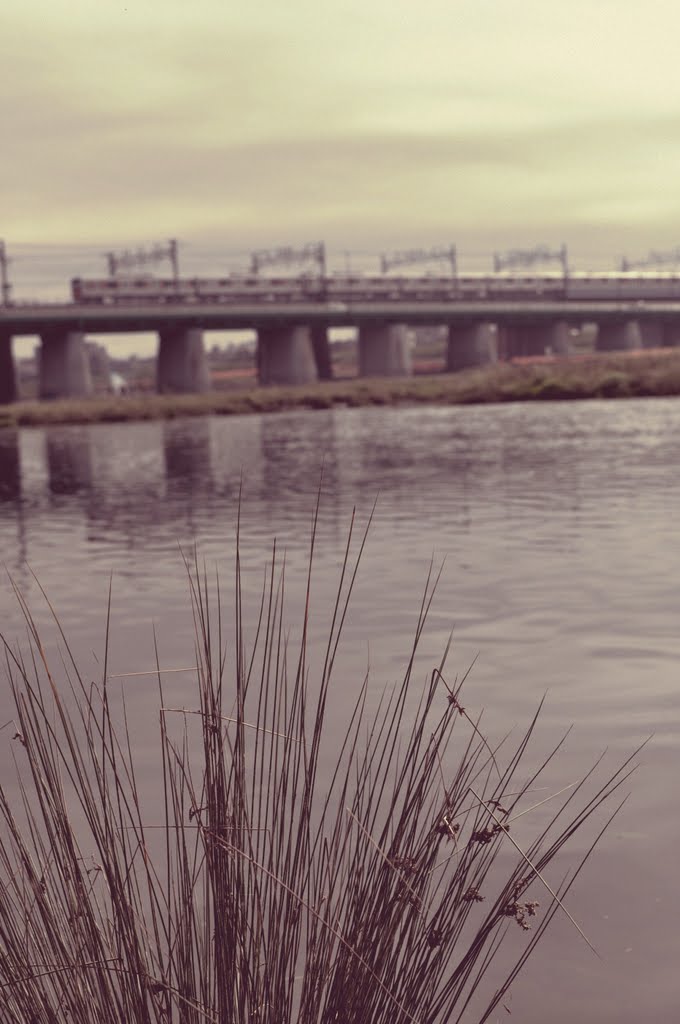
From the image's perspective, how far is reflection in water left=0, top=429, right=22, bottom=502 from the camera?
85.4ft

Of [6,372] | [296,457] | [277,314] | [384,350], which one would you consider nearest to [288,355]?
[277,314]

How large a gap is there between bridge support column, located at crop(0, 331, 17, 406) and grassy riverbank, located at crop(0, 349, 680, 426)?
43.2ft

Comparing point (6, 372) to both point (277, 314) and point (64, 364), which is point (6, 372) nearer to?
point (64, 364)

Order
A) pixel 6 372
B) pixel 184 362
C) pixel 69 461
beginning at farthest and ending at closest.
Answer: pixel 184 362, pixel 6 372, pixel 69 461

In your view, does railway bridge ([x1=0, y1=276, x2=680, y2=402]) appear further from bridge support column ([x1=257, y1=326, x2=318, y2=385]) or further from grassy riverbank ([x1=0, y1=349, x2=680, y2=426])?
grassy riverbank ([x1=0, y1=349, x2=680, y2=426])

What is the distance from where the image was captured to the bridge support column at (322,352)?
339 ft

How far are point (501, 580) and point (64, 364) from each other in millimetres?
75498

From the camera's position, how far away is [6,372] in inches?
3332

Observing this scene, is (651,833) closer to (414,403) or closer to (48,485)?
(48,485)

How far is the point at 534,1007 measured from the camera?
466cm

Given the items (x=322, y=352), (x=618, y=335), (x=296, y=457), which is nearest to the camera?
(x=296, y=457)


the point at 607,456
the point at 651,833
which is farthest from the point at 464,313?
the point at 651,833

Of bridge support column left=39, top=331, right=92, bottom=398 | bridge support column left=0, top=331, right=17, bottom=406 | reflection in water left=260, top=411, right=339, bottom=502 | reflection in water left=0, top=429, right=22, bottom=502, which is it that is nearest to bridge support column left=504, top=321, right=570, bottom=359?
bridge support column left=39, top=331, right=92, bottom=398

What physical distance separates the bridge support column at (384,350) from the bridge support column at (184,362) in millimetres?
14395
